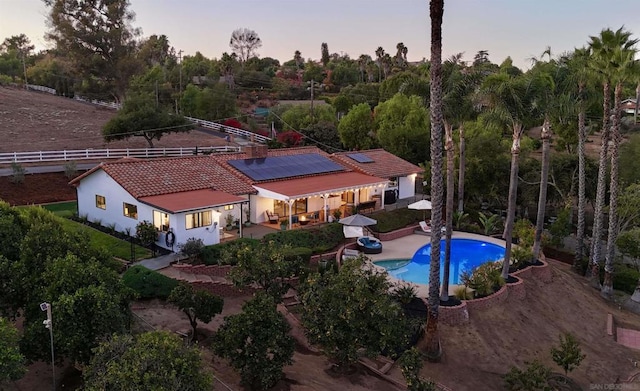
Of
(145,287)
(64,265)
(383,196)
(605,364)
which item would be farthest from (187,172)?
(605,364)

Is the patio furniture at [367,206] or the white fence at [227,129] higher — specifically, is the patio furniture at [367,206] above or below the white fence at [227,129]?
below

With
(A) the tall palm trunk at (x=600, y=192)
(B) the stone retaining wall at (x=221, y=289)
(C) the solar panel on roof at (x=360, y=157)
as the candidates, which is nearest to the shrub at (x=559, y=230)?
(A) the tall palm trunk at (x=600, y=192)

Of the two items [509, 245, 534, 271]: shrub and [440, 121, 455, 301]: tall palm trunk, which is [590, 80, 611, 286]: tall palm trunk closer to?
[509, 245, 534, 271]: shrub

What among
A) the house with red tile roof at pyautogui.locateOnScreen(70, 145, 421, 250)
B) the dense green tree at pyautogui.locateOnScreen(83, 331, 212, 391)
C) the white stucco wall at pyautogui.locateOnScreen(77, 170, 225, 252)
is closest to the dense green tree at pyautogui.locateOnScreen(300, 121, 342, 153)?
the house with red tile roof at pyautogui.locateOnScreen(70, 145, 421, 250)

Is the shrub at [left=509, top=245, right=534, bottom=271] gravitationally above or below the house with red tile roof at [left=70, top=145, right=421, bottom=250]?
below

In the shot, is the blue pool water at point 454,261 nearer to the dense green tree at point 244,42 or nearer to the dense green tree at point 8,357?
the dense green tree at point 8,357

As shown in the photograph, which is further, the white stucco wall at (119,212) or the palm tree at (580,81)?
the palm tree at (580,81)
